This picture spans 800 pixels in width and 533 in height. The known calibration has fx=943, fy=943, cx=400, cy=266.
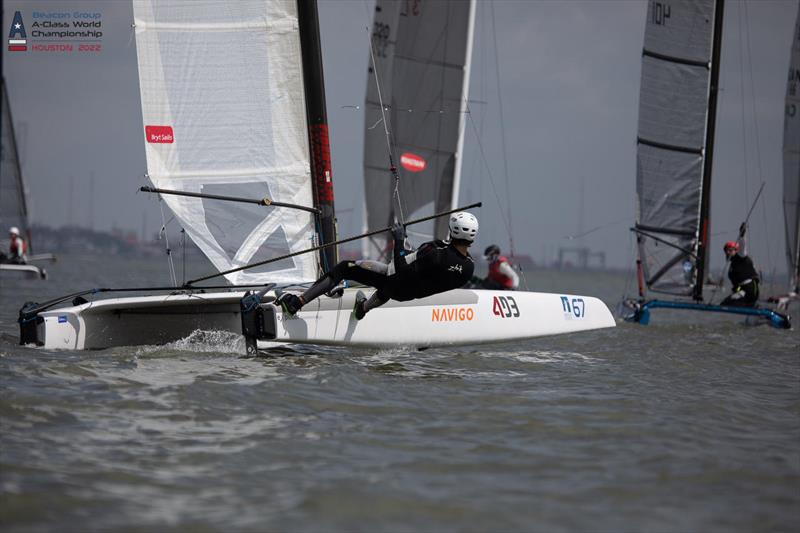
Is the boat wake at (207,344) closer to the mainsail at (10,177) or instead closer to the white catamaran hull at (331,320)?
the white catamaran hull at (331,320)

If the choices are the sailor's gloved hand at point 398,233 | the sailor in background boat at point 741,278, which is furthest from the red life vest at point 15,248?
the sailor's gloved hand at point 398,233

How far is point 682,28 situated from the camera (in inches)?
615

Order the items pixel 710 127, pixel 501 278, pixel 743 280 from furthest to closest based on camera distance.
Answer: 1. pixel 710 127
2. pixel 743 280
3. pixel 501 278

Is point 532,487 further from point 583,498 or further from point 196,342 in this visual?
point 196,342

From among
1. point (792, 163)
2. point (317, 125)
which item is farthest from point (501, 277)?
point (792, 163)

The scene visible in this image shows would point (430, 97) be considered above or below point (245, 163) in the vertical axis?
above

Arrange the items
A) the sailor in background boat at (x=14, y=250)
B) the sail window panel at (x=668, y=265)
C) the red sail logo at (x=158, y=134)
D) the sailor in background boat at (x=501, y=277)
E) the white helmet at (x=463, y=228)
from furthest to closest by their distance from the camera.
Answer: the sailor in background boat at (x=14, y=250), the sail window panel at (x=668, y=265), the sailor in background boat at (x=501, y=277), the red sail logo at (x=158, y=134), the white helmet at (x=463, y=228)

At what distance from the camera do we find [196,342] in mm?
7965

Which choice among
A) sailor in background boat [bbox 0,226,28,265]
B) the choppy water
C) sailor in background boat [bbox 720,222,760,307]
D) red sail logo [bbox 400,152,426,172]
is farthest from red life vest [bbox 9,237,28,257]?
sailor in background boat [bbox 720,222,760,307]

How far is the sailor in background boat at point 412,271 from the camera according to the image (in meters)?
7.39

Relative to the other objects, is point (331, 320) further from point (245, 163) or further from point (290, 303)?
point (245, 163)

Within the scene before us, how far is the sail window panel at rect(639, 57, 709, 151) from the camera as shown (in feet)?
51.3

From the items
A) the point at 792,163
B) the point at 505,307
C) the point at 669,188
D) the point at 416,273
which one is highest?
the point at 792,163

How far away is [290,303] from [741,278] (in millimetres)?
8828
